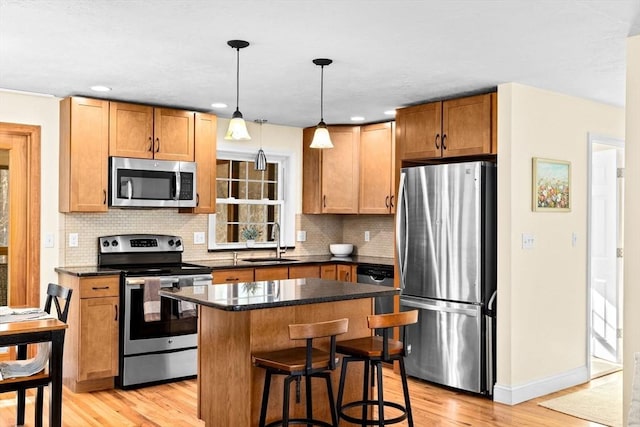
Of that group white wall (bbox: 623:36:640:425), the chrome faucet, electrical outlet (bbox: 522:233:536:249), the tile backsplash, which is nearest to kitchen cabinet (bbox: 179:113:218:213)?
the tile backsplash

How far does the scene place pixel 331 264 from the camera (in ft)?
20.1

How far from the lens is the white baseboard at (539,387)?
15.0 feet

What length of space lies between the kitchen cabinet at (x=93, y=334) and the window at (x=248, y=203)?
1449 mm

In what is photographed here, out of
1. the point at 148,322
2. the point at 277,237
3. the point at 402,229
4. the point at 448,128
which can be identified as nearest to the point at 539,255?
the point at 402,229

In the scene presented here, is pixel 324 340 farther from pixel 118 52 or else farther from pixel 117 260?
pixel 117 260

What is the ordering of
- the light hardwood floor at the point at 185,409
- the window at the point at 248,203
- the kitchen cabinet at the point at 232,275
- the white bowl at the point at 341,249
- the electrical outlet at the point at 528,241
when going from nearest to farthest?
the light hardwood floor at the point at 185,409, the electrical outlet at the point at 528,241, the kitchen cabinet at the point at 232,275, the window at the point at 248,203, the white bowl at the point at 341,249

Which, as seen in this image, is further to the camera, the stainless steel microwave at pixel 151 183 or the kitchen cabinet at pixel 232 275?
the kitchen cabinet at pixel 232 275

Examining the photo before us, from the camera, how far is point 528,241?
471cm

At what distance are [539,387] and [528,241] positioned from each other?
112 cm

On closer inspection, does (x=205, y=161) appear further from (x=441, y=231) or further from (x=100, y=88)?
(x=441, y=231)

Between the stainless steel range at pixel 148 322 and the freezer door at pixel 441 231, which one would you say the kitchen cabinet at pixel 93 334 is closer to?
the stainless steel range at pixel 148 322

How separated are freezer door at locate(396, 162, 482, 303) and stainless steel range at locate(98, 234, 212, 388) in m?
1.72

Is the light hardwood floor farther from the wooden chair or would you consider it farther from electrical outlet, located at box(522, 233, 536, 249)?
electrical outlet, located at box(522, 233, 536, 249)

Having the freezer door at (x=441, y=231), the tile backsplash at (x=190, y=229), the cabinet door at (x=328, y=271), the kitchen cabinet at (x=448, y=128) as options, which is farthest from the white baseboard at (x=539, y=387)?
the tile backsplash at (x=190, y=229)
